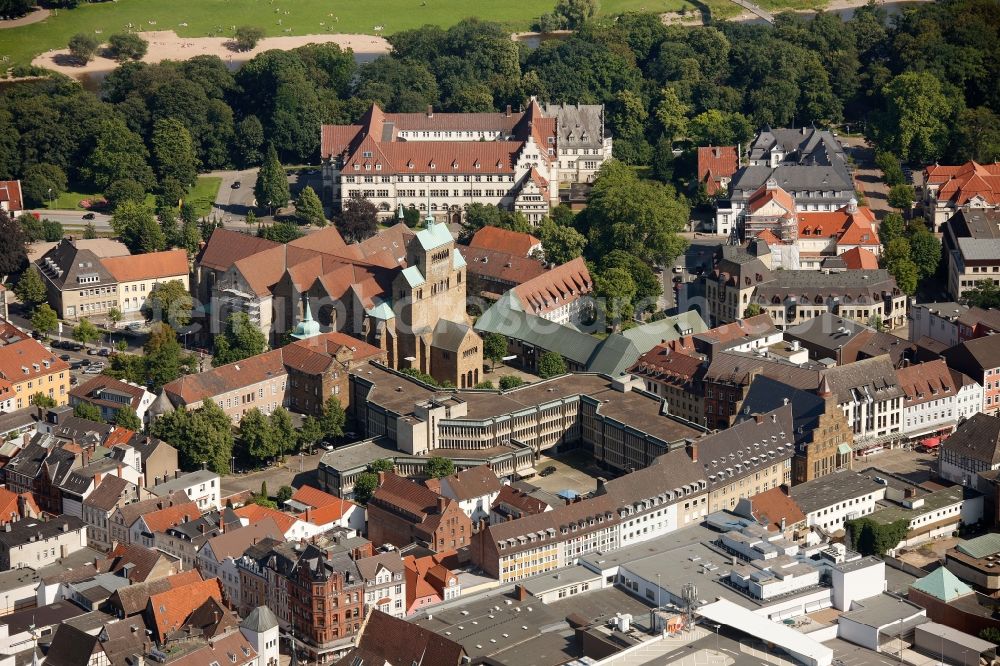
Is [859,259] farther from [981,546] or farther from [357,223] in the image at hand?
[981,546]

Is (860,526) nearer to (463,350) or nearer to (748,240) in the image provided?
(463,350)

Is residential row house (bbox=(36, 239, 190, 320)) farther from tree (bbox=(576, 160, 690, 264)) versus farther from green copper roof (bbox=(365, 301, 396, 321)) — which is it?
tree (bbox=(576, 160, 690, 264))

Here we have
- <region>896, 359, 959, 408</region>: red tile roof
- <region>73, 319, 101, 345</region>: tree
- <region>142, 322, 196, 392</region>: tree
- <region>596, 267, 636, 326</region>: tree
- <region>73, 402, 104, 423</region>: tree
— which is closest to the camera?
<region>73, 402, 104, 423</region>: tree

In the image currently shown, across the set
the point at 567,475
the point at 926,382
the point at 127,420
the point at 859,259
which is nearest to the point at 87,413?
the point at 127,420

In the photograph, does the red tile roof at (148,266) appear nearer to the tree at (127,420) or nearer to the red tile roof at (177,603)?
the tree at (127,420)

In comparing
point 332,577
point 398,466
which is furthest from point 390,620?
point 398,466

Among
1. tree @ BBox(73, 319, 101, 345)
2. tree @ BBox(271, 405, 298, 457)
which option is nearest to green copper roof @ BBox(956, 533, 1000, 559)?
tree @ BBox(271, 405, 298, 457)
